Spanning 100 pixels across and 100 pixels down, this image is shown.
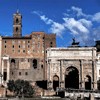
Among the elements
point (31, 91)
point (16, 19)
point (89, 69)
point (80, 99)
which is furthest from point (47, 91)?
point (16, 19)

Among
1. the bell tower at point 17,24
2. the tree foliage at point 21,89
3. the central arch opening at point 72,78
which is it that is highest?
the bell tower at point 17,24

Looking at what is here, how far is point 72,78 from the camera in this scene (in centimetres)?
8494

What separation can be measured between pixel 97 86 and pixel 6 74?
2632cm

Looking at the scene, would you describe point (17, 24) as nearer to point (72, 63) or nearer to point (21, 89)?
point (72, 63)

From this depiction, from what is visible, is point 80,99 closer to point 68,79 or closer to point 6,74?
point 68,79

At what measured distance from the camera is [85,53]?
79312 millimetres

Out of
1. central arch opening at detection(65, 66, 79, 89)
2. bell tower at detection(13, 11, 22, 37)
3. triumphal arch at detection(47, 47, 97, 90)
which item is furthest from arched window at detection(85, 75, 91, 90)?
bell tower at detection(13, 11, 22, 37)

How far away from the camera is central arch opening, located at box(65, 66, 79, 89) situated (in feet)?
268

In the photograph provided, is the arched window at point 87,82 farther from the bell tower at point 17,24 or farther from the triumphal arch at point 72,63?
the bell tower at point 17,24

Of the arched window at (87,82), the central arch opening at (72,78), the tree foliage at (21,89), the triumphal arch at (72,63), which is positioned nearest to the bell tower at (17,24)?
the central arch opening at (72,78)

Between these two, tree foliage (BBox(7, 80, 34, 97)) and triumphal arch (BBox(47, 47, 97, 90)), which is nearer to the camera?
tree foliage (BBox(7, 80, 34, 97))

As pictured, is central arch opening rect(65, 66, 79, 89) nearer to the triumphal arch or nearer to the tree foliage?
the triumphal arch

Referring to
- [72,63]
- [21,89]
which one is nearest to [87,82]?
[72,63]

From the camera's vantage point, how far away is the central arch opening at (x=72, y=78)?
81.6 metres
